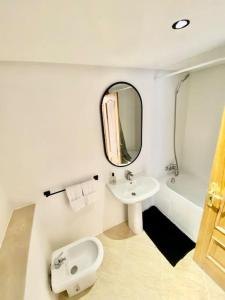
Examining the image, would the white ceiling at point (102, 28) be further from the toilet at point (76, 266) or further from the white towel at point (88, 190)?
the toilet at point (76, 266)

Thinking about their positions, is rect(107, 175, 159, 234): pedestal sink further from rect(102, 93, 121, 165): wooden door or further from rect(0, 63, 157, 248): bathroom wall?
rect(102, 93, 121, 165): wooden door

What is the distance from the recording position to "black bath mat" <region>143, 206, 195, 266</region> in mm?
1784

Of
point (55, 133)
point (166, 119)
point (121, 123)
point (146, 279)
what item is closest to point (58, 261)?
point (146, 279)

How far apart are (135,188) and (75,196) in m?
0.78

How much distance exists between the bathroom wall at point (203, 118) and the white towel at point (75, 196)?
1.92 metres

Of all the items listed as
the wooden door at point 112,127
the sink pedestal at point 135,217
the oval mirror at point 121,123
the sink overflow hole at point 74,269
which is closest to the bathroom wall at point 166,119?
the oval mirror at point 121,123

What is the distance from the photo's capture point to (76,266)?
1611 mm

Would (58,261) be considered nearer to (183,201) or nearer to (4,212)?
(4,212)

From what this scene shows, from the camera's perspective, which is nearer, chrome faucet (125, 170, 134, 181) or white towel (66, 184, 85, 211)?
white towel (66, 184, 85, 211)

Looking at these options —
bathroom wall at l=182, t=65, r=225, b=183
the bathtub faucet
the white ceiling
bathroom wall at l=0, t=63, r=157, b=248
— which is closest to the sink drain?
bathroom wall at l=0, t=63, r=157, b=248

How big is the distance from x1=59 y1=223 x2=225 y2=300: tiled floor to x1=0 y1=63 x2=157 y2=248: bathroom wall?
1.88 feet

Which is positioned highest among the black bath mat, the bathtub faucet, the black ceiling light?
the black ceiling light

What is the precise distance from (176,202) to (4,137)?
2.13m

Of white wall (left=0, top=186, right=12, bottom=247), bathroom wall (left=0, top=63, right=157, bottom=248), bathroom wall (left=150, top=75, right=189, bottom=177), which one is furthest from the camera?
bathroom wall (left=150, top=75, right=189, bottom=177)
